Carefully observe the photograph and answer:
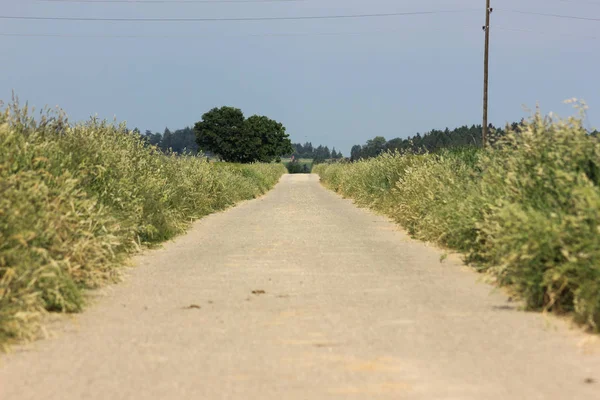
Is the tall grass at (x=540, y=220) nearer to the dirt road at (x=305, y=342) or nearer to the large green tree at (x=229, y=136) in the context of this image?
the dirt road at (x=305, y=342)

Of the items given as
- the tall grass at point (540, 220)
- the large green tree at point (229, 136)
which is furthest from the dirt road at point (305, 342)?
the large green tree at point (229, 136)

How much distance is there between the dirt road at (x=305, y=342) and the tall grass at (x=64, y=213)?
422 mm

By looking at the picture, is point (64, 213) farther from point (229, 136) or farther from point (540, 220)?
point (229, 136)

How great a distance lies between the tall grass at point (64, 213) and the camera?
25.3 feet

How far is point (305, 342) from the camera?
693 cm

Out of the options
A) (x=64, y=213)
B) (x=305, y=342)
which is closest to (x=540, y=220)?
(x=305, y=342)

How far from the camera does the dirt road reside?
558cm

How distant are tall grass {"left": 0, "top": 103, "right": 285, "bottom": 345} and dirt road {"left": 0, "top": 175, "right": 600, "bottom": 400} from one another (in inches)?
16.6

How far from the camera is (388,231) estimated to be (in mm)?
18891

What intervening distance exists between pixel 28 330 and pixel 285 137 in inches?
5129

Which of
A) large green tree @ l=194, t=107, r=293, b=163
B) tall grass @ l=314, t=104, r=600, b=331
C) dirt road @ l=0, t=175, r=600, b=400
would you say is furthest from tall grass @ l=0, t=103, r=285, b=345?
large green tree @ l=194, t=107, r=293, b=163

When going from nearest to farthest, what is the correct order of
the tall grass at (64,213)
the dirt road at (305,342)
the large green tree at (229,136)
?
the dirt road at (305,342) → the tall grass at (64,213) → the large green tree at (229,136)

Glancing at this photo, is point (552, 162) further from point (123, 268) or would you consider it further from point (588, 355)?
point (123, 268)

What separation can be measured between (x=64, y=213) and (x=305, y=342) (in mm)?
4326
